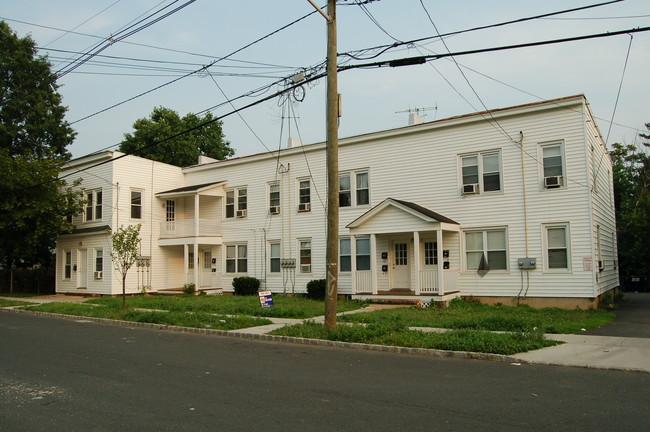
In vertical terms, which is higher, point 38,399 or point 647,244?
point 647,244

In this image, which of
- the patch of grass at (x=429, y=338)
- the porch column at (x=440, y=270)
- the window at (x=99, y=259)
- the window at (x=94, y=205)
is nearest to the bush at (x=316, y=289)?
the porch column at (x=440, y=270)

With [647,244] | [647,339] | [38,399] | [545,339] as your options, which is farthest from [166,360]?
[647,244]

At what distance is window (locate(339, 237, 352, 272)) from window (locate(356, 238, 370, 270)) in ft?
2.26

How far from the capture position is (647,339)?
1209 centimetres

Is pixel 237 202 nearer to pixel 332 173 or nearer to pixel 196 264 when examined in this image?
pixel 196 264

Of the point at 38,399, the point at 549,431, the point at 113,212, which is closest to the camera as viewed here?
the point at 549,431

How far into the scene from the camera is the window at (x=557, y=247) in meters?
18.8

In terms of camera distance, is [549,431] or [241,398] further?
[241,398]

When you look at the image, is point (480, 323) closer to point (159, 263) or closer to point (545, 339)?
point (545, 339)

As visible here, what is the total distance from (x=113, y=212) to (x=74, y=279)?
502cm

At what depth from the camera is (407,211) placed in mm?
20547

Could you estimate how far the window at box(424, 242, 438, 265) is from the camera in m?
21.6

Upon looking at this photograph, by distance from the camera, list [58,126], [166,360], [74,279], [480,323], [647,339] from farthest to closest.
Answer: [58,126], [74,279], [480,323], [647,339], [166,360]

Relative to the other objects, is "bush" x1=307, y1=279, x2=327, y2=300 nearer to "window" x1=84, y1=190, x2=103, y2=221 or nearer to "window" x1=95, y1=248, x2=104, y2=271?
"window" x1=95, y1=248, x2=104, y2=271
